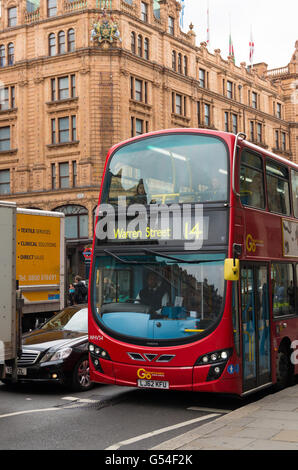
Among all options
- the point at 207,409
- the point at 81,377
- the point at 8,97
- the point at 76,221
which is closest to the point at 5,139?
the point at 8,97

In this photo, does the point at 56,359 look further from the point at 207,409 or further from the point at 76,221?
the point at 76,221

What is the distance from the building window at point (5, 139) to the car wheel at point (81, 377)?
34837mm

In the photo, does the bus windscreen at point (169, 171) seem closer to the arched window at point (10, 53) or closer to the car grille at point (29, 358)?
the car grille at point (29, 358)

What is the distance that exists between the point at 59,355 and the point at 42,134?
33433 mm

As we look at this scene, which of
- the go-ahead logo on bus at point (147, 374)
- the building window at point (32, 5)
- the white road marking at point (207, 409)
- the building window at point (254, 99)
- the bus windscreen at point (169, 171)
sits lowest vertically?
the white road marking at point (207, 409)

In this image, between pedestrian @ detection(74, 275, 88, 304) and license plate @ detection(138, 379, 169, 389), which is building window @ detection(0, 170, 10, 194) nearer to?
pedestrian @ detection(74, 275, 88, 304)

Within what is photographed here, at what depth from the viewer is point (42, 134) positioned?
140 ft

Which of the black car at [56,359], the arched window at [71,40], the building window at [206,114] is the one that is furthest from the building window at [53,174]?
the black car at [56,359]

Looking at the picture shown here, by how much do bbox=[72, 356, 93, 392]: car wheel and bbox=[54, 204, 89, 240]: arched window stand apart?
Result: 29.3m

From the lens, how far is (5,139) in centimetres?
4447

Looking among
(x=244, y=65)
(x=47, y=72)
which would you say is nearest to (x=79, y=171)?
(x=47, y=72)

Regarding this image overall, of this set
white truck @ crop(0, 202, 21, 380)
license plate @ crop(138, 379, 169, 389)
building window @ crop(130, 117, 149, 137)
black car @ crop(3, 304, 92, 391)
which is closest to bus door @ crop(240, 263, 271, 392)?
license plate @ crop(138, 379, 169, 389)

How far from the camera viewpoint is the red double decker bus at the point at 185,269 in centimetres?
937
